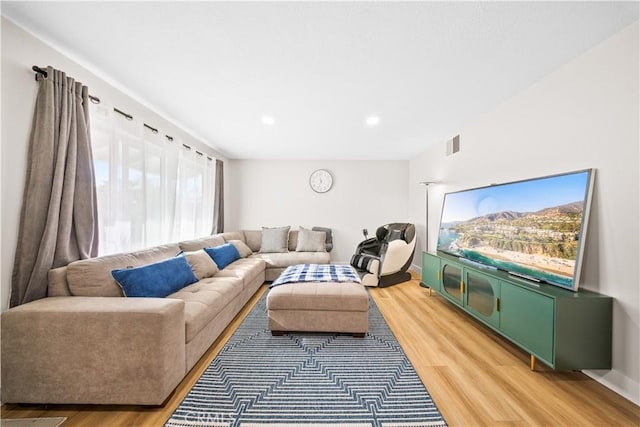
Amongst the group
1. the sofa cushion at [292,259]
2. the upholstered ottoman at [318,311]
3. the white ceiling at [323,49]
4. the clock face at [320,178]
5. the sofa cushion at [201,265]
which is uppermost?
the white ceiling at [323,49]

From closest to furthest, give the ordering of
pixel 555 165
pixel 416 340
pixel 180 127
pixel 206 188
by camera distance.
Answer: pixel 555 165 → pixel 416 340 → pixel 180 127 → pixel 206 188

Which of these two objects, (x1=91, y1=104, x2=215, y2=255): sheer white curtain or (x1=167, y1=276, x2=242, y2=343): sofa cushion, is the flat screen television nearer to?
(x1=167, y1=276, x2=242, y2=343): sofa cushion

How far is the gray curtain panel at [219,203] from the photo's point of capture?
447 cm

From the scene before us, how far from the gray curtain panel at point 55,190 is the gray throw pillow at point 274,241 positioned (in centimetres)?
277

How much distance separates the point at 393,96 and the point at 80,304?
300 centimetres

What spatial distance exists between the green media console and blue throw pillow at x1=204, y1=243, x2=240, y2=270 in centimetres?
316

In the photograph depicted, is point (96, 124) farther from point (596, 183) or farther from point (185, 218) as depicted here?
point (596, 183)

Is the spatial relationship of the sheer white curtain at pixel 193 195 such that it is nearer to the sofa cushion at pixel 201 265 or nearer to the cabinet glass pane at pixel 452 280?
the sofa cushion at pixel 201 265

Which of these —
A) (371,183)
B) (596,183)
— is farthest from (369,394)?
(371,183)

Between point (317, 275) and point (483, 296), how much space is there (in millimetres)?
1698

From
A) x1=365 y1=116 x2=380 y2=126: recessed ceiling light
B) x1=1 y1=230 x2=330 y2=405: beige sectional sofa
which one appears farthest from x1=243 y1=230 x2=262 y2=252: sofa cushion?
x1=1 y1=230 x2=330 y2=405: beige sectional sofa

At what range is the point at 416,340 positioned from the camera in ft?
7.29

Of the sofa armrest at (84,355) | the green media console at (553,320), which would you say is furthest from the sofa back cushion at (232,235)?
the green media console at (553,320)

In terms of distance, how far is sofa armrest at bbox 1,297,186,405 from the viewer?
4.50 ft
